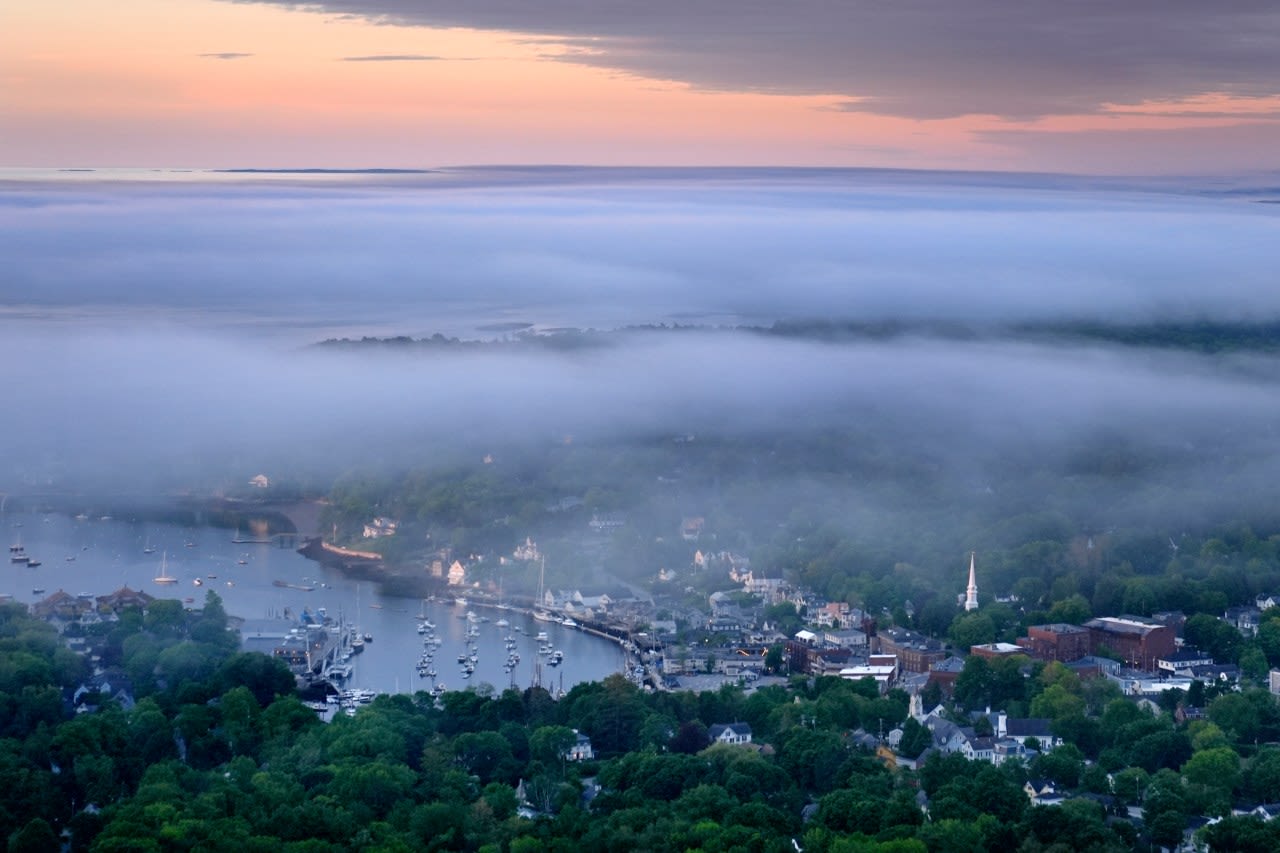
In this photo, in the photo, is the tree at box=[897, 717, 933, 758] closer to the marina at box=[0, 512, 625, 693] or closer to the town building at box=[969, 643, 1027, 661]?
the town building at box=[969, 643, 1027, 661]

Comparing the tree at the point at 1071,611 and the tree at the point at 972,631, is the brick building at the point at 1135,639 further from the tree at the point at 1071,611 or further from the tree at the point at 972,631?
the tree at the point at 972,631

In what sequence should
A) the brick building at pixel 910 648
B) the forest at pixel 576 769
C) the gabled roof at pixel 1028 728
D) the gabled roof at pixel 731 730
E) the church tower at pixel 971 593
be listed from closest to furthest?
the forest at pixel 576 769, the gabled roof at pixel 731 730, the gabled roof at pixel 1028 728, the brick building at pixel 910 648, the church tower at pixel 971 593

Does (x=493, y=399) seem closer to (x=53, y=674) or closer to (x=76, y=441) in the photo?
(x=76, y=441)

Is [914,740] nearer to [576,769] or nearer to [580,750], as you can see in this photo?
[580,750]

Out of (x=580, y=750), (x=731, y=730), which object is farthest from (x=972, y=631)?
(x=580, y=750)

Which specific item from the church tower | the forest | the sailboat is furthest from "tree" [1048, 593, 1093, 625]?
the sailboat

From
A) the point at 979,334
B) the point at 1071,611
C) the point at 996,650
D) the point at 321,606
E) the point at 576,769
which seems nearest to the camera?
the point at 576,769

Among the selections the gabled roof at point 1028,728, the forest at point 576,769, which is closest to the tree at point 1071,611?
the forest at point 576,769

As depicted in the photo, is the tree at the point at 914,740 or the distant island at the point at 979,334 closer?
the tree at the point at 914,740

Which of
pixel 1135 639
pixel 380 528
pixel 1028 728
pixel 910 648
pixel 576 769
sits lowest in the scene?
pixel 380 528
